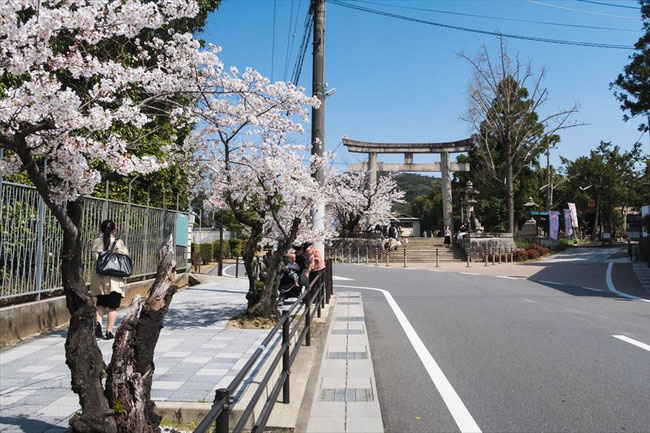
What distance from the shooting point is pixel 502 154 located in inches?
1791

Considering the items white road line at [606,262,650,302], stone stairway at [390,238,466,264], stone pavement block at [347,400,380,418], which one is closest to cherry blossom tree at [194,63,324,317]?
stone pavement block at [347,400,380,418]

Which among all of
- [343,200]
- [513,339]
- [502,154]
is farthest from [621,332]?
[502,154]

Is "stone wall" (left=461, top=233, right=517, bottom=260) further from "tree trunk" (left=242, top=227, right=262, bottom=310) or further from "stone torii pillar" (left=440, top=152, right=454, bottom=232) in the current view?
"tree trunk" (left=242, top=227, right=262, bottom=310)

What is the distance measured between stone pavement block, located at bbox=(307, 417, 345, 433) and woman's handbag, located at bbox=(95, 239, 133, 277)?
155 inches

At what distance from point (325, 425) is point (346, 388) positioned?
1.12 m

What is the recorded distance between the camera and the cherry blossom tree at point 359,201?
3522 centimetres

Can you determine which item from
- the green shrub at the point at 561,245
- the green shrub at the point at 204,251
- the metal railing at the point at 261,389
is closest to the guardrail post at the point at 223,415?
the metal railing at the point at 261,389

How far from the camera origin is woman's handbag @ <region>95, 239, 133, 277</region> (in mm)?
6969

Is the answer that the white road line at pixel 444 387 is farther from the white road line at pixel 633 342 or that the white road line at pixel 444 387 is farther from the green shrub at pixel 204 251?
the green shrub at pixel 204 251

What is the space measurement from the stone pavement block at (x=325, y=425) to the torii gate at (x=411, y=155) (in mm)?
33692

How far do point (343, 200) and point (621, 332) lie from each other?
88.4 feet

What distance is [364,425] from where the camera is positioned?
4.31m

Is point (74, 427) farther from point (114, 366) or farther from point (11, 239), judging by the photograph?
point (11, 239)

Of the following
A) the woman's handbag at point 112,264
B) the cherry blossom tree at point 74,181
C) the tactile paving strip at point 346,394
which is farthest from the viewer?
the woman's handbag at point 112,264
